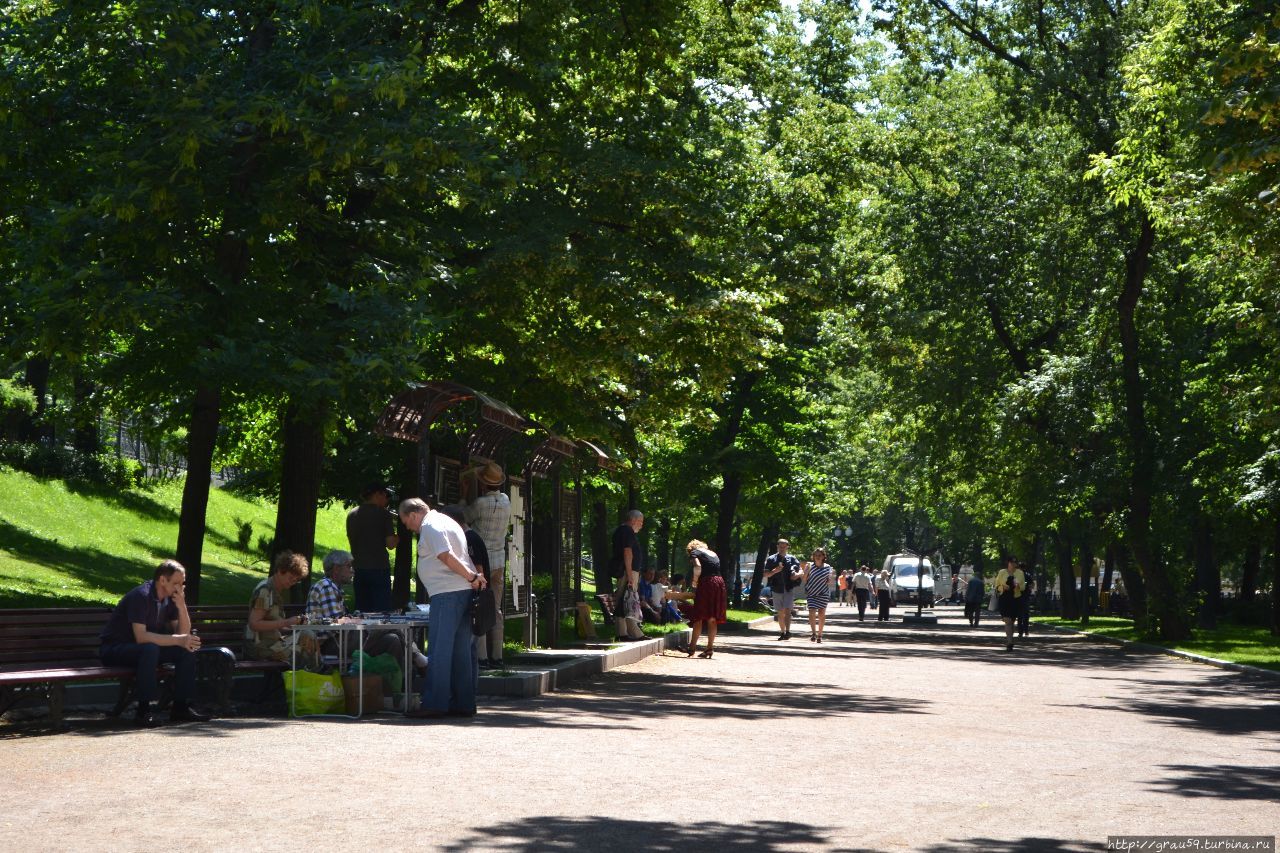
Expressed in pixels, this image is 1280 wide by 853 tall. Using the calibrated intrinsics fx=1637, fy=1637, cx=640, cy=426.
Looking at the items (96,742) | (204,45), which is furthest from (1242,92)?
(96,742)

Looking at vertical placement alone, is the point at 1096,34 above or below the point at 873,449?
above

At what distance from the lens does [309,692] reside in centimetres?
1313

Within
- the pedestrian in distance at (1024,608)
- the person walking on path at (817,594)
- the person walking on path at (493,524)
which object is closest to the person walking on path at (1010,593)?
the pedestrian in distance at (1024,608)

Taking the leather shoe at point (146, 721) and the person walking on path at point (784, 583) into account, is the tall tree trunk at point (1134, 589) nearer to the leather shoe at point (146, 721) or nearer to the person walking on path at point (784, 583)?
the person walking on path at point (784, 583)

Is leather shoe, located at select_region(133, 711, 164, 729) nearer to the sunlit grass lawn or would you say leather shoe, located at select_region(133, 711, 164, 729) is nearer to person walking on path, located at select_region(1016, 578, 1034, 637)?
the sunlit grass lawn

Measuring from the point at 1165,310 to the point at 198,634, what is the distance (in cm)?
2700

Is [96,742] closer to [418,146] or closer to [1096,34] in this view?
[418,146]

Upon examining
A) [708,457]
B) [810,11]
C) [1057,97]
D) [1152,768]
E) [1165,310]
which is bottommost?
[1152,768]

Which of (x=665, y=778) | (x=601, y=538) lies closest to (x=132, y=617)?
(x=665, y=778)

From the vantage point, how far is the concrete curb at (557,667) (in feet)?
51.2

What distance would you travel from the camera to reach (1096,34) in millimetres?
31547

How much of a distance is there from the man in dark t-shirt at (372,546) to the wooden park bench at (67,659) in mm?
3515

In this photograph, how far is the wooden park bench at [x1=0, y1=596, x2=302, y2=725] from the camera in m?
11.6

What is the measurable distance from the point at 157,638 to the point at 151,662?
18cm
